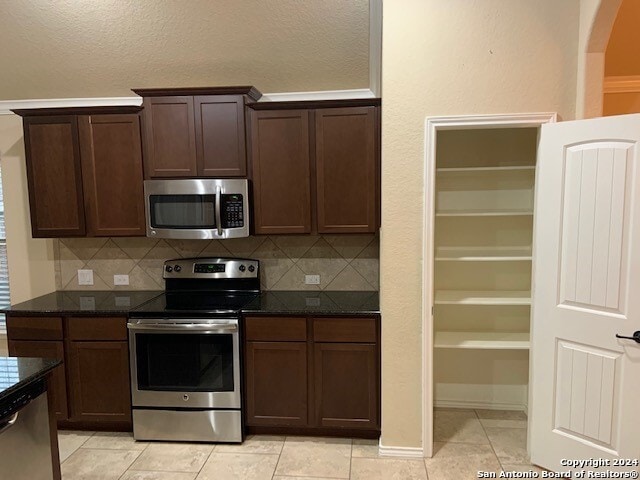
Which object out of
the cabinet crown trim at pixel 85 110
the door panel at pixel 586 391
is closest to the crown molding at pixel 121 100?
the cabinet crown trim at pixel 85 110

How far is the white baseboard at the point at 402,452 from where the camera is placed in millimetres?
2750

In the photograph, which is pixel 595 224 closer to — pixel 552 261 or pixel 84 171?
pixel 552 261

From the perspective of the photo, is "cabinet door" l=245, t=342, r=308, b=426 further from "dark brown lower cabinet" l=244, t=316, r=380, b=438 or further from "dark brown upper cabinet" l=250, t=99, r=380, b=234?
"dark brown upper cabinet" l=250, t=99, r=380, b=234

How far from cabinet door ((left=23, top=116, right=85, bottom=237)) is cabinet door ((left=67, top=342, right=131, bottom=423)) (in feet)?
2.95

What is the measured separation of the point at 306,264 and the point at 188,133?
1352 millimetres

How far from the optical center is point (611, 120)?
→ 218 centimetres

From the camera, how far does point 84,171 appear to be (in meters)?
3.19

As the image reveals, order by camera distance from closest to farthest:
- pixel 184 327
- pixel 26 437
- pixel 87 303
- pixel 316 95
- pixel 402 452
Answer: pixel 26 437, pixel 402 452, pixel 184 327, pixel 87 303, pixel 316 95

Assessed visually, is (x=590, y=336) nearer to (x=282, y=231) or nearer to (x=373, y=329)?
(x=373, y=329)

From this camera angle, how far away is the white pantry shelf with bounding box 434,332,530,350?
118 inches

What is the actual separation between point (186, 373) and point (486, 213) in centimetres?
235

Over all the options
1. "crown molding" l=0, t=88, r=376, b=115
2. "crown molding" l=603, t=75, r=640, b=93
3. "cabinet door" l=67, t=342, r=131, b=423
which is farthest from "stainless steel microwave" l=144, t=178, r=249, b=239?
"crown molding" l=603, t=75, r=640, b=93

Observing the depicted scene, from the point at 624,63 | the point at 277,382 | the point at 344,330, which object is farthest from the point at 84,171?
the point at 624,63

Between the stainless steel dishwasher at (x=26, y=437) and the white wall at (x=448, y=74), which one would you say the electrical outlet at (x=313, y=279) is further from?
the stainless steel dishwasher at (x=26, y=437)
